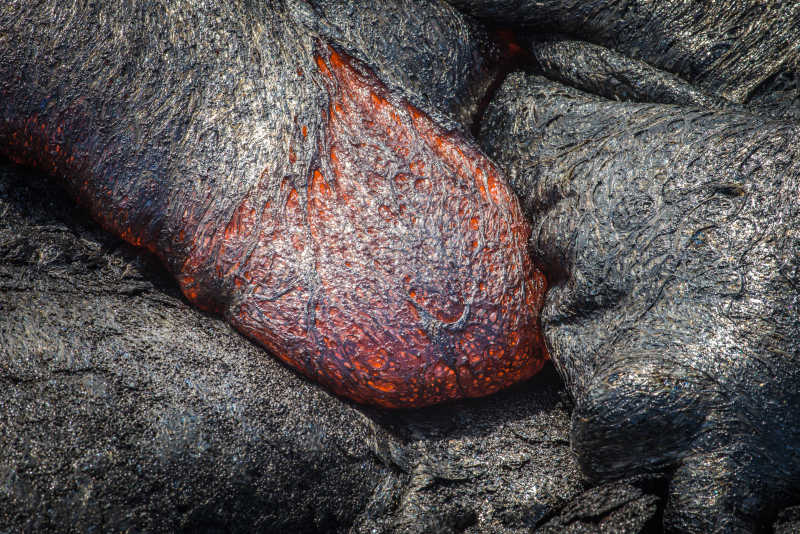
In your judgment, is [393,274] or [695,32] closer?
[393,274]

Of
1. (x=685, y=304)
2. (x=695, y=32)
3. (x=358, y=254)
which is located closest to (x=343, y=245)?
(x=358, y=254)

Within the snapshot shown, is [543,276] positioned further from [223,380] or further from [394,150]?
[223,380]

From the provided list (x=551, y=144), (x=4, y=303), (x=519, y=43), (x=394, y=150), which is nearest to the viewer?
(x=4, y=303)

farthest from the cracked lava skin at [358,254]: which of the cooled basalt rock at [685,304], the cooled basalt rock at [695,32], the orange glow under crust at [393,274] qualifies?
the cooled basalt rock at [695,32]

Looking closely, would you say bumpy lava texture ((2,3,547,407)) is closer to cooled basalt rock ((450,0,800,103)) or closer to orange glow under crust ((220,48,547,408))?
orange glow under crust ((220,48,547,408))

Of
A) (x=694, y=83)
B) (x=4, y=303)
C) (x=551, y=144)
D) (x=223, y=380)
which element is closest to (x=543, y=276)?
(x=551, y=144)

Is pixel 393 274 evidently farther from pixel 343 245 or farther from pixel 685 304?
pixel 685 304
